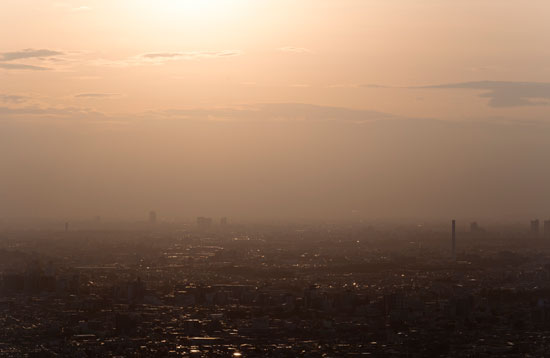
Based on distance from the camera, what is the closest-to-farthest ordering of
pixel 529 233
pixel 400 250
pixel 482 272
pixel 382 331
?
pixel 382 331 → pixel 482 272 → pixel 400 250 → pixel 529 233

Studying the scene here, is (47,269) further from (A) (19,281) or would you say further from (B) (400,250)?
(B) (400,250)

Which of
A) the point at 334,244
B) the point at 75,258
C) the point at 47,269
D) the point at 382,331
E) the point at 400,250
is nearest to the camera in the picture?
the point at 382,331

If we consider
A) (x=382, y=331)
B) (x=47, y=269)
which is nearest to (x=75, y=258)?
(x=47, y=269)

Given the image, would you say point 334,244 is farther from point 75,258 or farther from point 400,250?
point 75,258

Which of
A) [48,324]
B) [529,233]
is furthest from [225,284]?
[529,233]

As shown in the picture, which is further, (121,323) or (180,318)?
(180,318)

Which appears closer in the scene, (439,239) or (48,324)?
(48,324)
